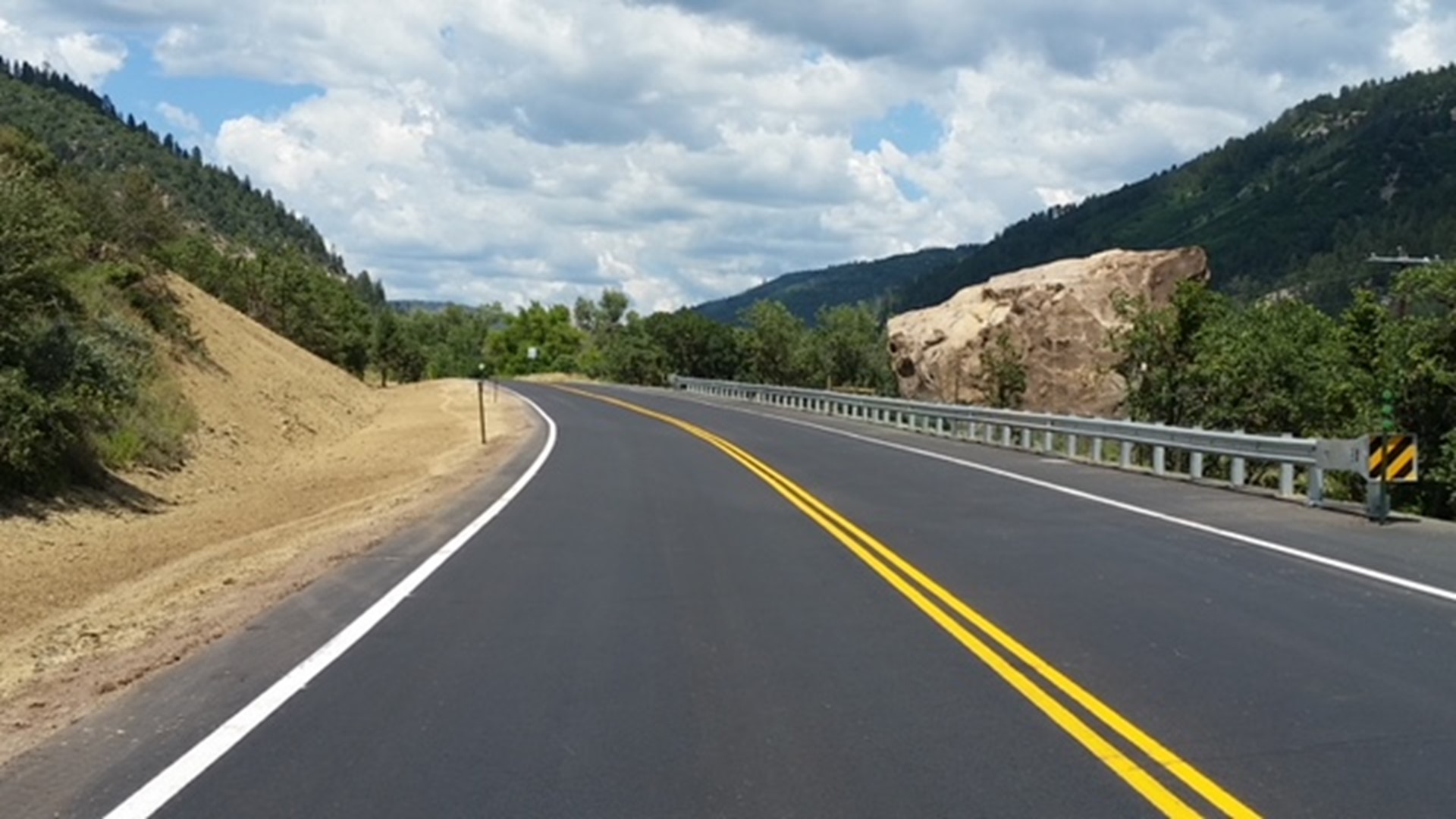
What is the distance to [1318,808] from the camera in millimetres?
5820

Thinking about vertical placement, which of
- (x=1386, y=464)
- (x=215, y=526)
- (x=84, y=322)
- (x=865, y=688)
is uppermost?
(x=84, y=322)

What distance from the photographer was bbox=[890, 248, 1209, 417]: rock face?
48.8 metres

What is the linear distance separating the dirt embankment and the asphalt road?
1154 millimetres

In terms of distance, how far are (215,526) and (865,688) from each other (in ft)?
52.9

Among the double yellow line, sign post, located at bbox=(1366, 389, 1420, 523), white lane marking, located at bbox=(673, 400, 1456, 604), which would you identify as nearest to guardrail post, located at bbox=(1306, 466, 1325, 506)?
sign post, located at bbox=(1366, 389, 1420, 523)

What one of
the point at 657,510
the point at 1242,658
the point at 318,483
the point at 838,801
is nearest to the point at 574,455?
the point at 318,483

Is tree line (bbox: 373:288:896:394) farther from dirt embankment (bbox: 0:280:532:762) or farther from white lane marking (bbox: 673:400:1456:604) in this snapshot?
white lane marking (bbox: 673:400:1456:604)

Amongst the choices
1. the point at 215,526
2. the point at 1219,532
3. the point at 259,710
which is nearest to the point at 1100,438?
the point at 1219,532

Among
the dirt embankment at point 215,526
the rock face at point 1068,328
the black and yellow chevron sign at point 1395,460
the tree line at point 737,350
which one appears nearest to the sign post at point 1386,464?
the black and yellow chevron sign at point 1395,460

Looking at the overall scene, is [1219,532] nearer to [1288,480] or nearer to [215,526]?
[1288,480]

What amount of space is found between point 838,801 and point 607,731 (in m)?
1.58

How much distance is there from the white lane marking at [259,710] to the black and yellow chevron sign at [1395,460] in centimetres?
1093

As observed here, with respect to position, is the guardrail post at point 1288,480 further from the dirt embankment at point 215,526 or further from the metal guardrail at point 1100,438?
the dirt embankment at point 215,526

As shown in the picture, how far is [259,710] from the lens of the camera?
24.7ft
